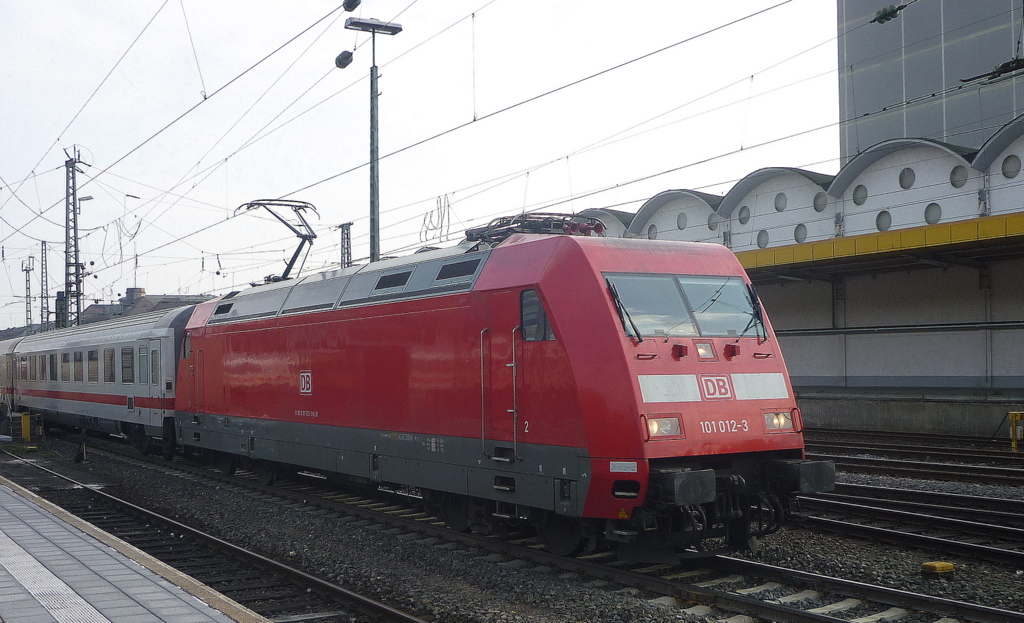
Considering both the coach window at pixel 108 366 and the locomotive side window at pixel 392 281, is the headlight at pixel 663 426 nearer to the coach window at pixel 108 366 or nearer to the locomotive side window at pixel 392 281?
the locomotive side window at pixel 392 281

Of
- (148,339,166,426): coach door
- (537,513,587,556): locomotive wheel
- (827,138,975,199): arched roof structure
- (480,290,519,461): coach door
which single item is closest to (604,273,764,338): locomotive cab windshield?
(480,290,519,461): coach door

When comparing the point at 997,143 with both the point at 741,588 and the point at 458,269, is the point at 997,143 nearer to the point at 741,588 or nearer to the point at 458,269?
the point at 458,269

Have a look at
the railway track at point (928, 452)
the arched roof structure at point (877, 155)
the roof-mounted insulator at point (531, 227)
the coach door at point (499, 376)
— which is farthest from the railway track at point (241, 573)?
the arched roof structure at point (877, 155)

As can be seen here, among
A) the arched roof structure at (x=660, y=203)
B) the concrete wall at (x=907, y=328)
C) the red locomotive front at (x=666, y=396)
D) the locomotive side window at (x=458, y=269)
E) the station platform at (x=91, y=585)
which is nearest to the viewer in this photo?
the station platform at (x=91, y=585)

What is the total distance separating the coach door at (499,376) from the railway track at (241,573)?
2.07 meters

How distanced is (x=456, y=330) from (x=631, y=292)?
2208mm

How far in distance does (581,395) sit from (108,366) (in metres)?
18.6

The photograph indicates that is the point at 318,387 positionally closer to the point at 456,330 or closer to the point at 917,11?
the point at 456,330

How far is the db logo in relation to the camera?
27.3 feet

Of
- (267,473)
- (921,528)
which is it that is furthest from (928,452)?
(267,473)

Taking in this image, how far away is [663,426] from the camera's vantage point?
25.9 feet

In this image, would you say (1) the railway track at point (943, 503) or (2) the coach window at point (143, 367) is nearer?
(1) the railway track at point (943, 503)

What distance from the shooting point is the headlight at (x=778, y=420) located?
8.61 metres

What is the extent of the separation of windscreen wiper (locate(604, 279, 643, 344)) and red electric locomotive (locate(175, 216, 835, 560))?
27 millimetres
